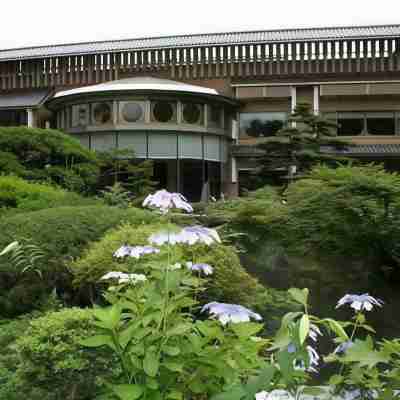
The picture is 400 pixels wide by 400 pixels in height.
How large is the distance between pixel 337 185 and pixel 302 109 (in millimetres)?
16221

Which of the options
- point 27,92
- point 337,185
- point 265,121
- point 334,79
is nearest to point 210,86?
point 265,121

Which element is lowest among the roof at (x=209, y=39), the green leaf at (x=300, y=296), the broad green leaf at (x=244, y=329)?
the broad green leaf at (x=244, y=329)

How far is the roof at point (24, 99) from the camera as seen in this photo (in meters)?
35.9

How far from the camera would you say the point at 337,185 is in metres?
8.42

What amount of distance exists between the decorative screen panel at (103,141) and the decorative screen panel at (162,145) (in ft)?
5.70

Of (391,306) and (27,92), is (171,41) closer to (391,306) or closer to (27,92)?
(27,92)

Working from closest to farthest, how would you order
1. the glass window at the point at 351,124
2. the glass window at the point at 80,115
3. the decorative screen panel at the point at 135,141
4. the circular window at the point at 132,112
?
the decorative screen panel at the point at 135,141, the circular window at the point at 132,112, the glass window at the point at 80,115, the glass window at the point at 351,124

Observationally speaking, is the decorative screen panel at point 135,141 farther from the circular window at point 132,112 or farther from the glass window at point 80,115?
the glass window at point 80,115

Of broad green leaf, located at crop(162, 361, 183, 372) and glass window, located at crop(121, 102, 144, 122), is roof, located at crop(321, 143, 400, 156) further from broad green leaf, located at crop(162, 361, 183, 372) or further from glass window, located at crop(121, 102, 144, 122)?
broad green leaf, located at crop(162, 361, 183, 372)

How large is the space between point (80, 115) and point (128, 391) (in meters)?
28.9

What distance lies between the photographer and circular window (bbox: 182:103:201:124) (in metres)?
30.5

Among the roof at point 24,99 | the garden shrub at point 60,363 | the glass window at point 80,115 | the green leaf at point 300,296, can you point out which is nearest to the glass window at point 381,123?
the glass window at point 80,115

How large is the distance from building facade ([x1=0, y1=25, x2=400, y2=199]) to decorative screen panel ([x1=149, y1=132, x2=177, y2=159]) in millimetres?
47

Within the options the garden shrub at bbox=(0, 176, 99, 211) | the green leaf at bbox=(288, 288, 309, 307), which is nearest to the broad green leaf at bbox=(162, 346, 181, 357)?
the green leaf at bbox=(288, 288, 309, 307)
